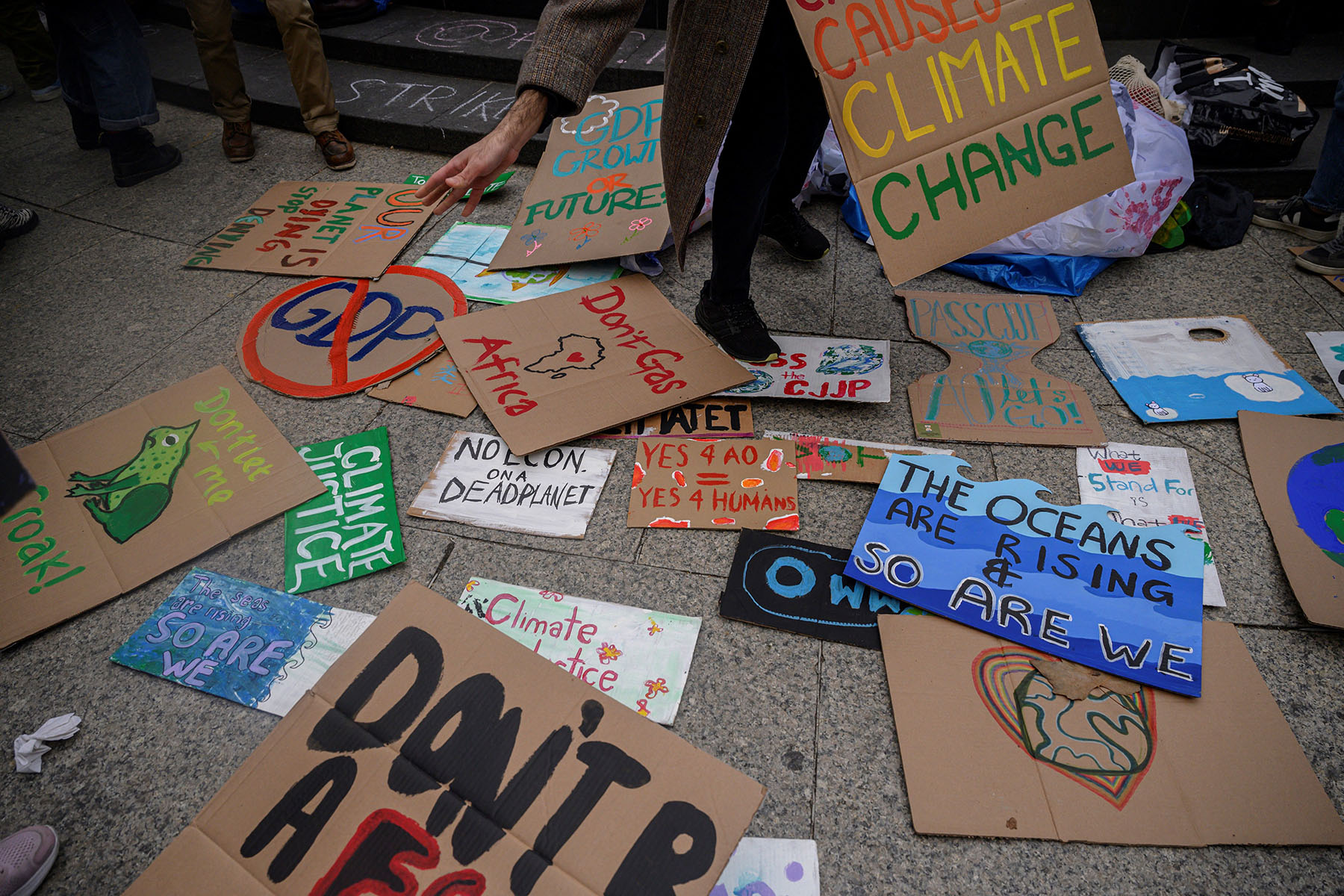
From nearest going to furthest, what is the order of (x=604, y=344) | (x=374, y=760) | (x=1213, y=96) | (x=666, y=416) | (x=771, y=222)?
1. (x=374, y=760)
2. (x=666, y=416)
3. (x=604, y=344)
4. (x=771, y=222)
5. (x=1213, y=96)

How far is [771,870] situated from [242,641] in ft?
3.85

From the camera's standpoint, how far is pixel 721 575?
5.45ft

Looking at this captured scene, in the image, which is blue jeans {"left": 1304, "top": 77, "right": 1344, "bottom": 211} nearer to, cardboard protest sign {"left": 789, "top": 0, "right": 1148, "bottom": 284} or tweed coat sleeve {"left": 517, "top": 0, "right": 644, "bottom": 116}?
cardboard protest sign {"left": 789, "top": 0, "right": 1148, "bottom": 284}

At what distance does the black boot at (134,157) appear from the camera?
3.18m

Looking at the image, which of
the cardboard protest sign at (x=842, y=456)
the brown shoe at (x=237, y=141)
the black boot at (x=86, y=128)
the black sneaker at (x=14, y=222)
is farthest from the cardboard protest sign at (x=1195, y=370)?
the black boot at (x=86, y=128)

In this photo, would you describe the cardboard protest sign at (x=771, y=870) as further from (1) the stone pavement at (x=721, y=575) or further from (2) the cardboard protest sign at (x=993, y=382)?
(2) the cardboard protest sign at (x=993, y=382)

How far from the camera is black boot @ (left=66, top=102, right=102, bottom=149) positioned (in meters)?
3.38

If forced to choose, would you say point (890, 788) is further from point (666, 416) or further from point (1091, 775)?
point (666, 416)

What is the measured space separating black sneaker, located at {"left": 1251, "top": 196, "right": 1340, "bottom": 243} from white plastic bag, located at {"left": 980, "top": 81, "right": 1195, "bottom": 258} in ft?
1.84

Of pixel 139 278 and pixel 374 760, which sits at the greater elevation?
pixel 374 760

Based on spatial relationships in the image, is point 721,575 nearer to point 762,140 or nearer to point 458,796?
point 458,796

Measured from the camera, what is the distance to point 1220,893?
3.90 ft

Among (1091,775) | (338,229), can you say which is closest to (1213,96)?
(1091,775)

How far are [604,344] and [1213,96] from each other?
2.61 m
